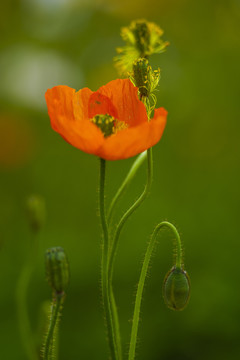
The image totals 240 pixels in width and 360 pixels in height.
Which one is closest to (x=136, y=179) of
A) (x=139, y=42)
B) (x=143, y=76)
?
(x=139, y=42)

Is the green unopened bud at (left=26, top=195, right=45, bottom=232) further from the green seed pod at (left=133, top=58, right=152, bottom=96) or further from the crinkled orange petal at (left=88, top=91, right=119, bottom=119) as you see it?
the green seed pod at (left=133, top=58, right=152, bottom=96)

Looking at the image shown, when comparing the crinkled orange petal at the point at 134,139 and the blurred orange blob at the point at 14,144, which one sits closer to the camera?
the crinkled orange petal at the point at 134,139

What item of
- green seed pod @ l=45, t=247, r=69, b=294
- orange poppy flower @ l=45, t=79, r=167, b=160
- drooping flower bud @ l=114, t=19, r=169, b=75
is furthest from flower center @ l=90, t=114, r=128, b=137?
green seed pod @ l=45, t=247, r=69, b=294

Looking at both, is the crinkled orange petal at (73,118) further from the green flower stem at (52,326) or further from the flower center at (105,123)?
the green flower stem at (52,326)

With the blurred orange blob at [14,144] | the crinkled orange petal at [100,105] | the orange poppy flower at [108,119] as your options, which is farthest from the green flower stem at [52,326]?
the blurred orange blob at [14,144]

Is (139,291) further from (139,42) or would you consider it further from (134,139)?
(139,42)
